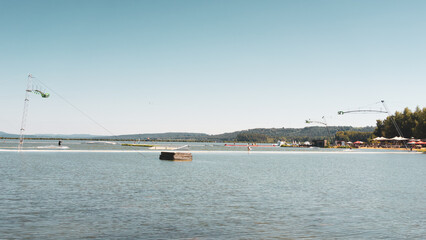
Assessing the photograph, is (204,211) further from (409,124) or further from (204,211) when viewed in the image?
(409,124)

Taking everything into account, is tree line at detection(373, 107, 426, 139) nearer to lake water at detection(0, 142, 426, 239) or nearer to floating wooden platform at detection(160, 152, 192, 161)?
floating wooden platform at detection(160, 152, 192, 161)

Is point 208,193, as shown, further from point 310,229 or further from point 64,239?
point 64,239

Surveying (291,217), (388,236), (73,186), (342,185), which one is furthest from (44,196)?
(342,185)

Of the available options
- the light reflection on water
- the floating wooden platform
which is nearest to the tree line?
the floating wooden platform

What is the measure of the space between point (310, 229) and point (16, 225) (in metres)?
11.7

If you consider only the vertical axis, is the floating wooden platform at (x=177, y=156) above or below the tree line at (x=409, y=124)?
below

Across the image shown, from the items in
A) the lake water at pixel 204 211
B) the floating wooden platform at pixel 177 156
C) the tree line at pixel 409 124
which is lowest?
the lake water at pixel 204 211

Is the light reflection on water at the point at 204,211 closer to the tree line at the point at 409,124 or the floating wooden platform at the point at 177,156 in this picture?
the floating wooden platform at the point at 177,156

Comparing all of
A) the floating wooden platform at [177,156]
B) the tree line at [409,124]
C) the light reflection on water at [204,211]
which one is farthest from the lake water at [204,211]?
the tree line at [409,124]

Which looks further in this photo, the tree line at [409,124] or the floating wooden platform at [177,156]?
the tree line at [409,124]

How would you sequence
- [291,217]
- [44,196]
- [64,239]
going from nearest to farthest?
[64,239] → [291,217] → [44,196]

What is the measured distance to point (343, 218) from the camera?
1748cm

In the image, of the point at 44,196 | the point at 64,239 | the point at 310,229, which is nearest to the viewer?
the point at 64,239

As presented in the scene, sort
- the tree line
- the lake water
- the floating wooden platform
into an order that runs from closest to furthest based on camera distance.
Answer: the lake water, the floating wooden platform, the tree line
